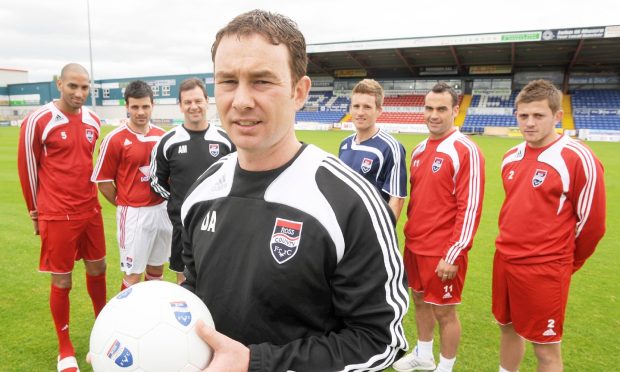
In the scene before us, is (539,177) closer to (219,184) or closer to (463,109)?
(219,184)

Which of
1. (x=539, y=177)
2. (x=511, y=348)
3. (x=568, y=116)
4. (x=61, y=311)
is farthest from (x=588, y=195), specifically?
(x=568, y=116)

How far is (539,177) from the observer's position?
274 cm

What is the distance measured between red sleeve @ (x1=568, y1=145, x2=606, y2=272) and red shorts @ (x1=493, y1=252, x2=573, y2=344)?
0.96 ft

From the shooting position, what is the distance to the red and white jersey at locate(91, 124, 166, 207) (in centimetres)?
397

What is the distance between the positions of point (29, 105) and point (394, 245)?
228ft

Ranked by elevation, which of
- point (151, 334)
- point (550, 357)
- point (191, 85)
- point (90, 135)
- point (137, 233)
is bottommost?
point (550, 357)

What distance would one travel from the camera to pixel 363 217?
124cm

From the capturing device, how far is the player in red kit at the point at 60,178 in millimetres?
3414

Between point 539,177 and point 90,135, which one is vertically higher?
point 90,135

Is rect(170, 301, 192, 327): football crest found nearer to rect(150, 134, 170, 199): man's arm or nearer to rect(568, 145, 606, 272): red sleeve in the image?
rect(568, 145, 606, 272): red sleeve

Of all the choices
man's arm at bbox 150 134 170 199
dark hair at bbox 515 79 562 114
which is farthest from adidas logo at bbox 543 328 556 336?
man's arm at bbox 150 134 170 199

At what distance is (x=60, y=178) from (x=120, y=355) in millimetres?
2925

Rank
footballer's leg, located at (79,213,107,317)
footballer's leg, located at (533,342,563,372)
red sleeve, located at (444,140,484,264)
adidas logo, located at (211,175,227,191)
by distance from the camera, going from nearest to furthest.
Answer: adidas logo, located at (211,175,227,191)
footballer's leg, located at (533,342,563,372)
red sleeve, located at (444,140,484,264)
footballer's leg, located at (79,213,107,317)

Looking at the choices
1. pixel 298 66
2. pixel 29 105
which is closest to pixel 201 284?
pixel 298 66
